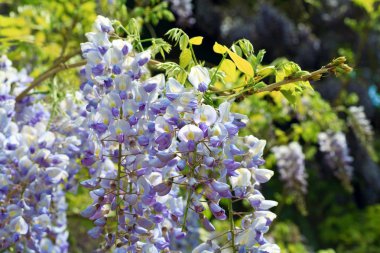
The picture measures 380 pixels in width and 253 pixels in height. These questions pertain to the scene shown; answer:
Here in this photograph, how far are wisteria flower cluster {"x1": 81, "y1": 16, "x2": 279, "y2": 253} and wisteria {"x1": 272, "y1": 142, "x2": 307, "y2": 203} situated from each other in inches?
88.9

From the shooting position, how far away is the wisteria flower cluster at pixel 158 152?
3.40 ft

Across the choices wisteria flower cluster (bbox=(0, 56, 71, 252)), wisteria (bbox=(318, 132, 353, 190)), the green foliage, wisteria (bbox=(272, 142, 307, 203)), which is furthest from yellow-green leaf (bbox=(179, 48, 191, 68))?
the green foliage

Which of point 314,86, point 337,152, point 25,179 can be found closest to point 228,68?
point 25,179

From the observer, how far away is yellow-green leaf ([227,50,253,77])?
1.13m

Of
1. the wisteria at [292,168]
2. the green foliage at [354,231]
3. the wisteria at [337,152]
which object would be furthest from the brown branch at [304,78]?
the green foliage at [354,231]

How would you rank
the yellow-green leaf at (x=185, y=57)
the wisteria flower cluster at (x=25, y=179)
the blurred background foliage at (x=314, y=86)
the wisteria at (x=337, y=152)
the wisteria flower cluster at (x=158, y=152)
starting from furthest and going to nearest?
the wisteria at (x=337, y=152) < the blurred background foliage at (x=314, y=86) < the wisteria flower cluster at (x=25, y=179) < the yellow-green leaf at (x=185, y=57) < the wisteria flower cluster at (x=158, y=152)

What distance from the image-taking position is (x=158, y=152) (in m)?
1.07

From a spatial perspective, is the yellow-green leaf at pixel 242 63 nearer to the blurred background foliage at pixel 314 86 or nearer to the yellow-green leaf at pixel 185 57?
the yellow-green leaf at pixel 185 57

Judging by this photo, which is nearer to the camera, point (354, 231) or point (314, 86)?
point (354, 231)

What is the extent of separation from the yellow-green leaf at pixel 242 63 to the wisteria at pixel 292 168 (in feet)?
7.55

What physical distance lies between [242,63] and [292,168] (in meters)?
2.43

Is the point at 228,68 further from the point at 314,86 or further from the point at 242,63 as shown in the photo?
the point at 314,86

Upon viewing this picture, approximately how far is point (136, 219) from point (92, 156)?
0.14 m

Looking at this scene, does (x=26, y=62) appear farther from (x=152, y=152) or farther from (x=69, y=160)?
(x=152, y=152)
